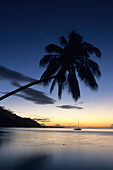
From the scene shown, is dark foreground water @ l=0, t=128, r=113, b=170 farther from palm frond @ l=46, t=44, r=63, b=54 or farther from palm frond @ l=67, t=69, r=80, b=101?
palm frond @ l=46, t=44, r=63, b=54

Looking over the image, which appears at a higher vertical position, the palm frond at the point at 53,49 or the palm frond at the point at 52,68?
the palm frond at the point at 53,49

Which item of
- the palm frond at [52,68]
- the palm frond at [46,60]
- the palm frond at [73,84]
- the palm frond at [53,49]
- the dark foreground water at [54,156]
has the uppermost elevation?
the palm frond at [53,49]

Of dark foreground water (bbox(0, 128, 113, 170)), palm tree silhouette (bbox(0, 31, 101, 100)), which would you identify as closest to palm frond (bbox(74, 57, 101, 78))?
palm tree silhouette (bbox(0, 31, 101, 100))

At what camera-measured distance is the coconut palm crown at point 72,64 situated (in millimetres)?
12367

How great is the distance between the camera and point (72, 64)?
497 inches

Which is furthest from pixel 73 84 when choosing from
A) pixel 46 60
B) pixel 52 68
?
pixel 46 60

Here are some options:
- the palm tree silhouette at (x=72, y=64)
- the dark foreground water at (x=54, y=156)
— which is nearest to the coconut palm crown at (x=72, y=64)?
the palm tree silhouette at (x=72, y=64)

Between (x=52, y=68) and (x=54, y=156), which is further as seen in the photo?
(x=52, y=68)

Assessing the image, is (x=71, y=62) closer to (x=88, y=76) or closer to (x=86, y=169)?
(x=88, y=76)

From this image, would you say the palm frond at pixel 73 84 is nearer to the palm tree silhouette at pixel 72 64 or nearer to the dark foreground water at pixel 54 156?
the palm tree silhouette at pixel 72 64

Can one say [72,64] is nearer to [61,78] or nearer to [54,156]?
[61,78]

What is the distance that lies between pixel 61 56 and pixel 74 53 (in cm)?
104

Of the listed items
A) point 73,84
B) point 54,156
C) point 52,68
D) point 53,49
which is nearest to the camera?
point 54,156

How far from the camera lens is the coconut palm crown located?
1237 centimetres
